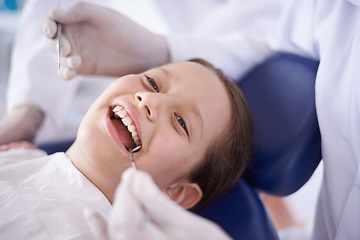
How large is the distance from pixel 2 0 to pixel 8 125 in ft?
5.16

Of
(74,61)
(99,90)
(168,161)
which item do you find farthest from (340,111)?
(99,90)

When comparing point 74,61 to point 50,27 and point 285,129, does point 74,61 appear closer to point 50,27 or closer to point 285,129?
point 50,27

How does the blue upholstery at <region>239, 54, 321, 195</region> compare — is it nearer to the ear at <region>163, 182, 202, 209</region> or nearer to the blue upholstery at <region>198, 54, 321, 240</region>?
the blue upholstery at <region>198, 54, 321, 240</region>

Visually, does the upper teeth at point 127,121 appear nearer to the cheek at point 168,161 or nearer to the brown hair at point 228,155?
the cheek at point 168,161

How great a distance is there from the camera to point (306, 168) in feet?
3.40

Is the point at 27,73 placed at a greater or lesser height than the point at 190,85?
lesser

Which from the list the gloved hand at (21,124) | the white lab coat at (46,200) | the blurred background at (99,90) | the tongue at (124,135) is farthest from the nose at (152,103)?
the blurred background at (99,90)

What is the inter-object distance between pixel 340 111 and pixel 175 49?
0.63 meters

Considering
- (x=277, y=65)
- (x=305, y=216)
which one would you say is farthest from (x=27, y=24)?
(x=305, y=216)

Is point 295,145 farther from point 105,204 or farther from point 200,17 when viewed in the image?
point 200,17

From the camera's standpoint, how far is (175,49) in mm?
1276

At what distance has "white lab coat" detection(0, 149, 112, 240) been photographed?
73 centimetres

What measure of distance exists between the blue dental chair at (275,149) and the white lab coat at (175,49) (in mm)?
211

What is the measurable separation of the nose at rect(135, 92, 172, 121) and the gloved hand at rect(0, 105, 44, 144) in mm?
630
